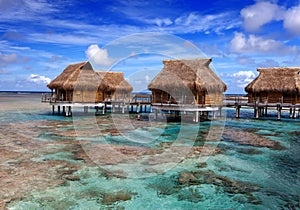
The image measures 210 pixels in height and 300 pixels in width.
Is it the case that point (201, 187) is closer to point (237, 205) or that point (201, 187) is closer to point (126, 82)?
point (237, 205)

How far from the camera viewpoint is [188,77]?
25.1 meters

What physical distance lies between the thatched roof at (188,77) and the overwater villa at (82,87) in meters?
7.00

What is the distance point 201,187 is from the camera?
9.05 metres

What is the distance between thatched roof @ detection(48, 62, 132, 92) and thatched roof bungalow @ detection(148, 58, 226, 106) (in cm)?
691

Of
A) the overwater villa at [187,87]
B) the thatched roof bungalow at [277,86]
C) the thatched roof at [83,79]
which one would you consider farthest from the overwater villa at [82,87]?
the thatched roof bungalow at [277,86]

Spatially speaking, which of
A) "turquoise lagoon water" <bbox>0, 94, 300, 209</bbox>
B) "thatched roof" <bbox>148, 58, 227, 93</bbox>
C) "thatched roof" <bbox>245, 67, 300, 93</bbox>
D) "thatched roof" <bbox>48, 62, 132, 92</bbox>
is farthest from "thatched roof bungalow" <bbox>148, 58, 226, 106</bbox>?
"turquoise lagoon water" <bbox>0, 94, 300, 209</bbox>

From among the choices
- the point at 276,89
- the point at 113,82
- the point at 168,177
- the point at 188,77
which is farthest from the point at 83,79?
the point at 168,177

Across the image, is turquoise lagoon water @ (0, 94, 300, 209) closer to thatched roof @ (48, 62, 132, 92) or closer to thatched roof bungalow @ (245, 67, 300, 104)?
thatched roof @ (48, 62, 132, 92)

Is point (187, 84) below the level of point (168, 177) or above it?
above

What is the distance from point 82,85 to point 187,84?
1162 centimetres

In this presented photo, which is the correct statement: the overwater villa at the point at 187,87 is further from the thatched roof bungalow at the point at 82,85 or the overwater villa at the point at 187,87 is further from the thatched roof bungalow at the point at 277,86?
the thatched roof bungalow at the point at 82,85

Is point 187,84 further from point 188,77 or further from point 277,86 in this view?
point 277,86

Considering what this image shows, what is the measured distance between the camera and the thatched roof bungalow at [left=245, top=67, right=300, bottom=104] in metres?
28.1

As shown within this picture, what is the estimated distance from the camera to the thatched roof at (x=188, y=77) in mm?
24519
